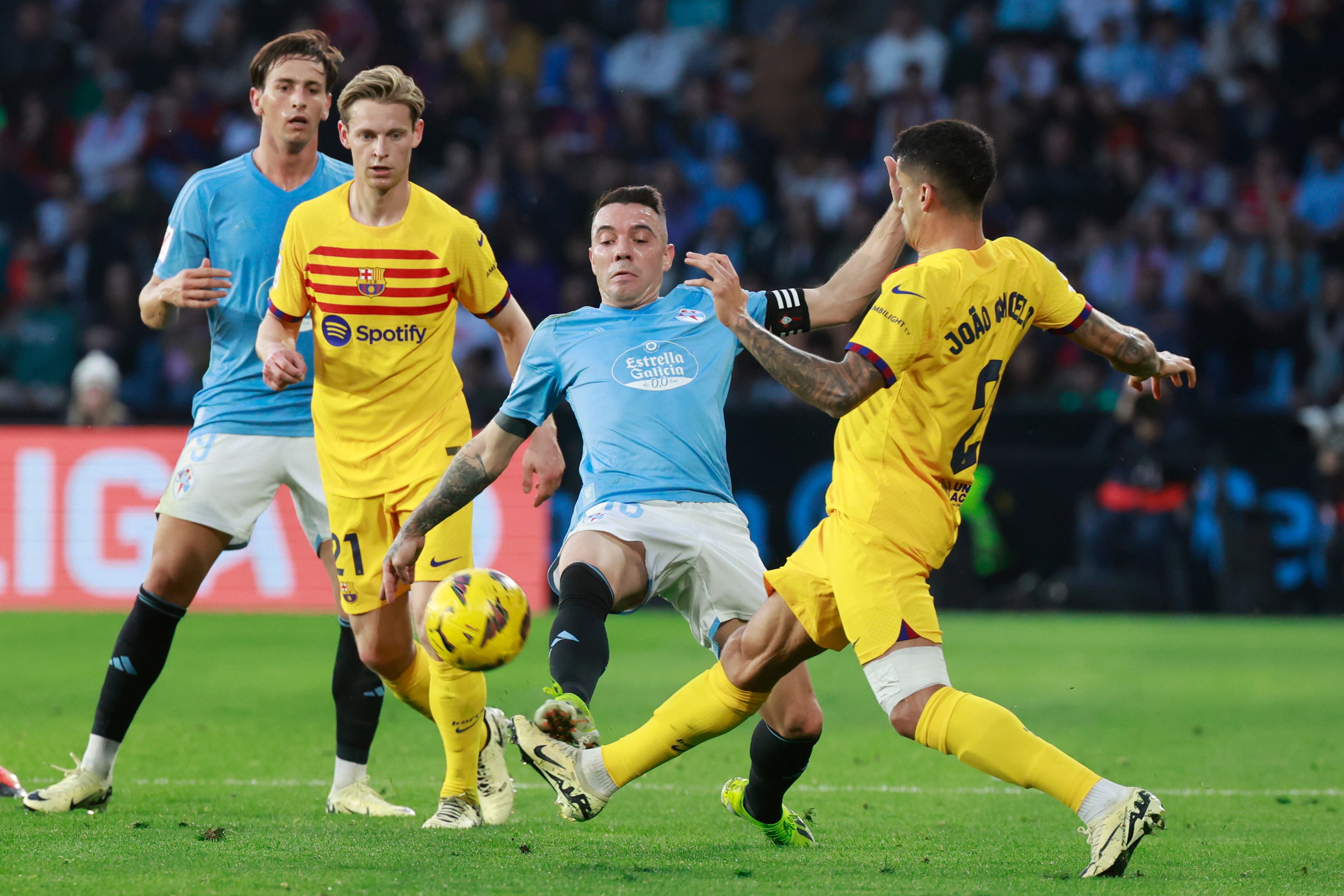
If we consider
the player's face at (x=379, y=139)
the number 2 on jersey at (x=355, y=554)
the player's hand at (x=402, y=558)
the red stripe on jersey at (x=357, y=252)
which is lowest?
the number 2 on jersey at (x=355, y=554)

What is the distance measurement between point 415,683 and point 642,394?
138cm

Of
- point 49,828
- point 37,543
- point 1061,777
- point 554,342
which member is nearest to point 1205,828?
point 1061,777

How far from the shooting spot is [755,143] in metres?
16.9

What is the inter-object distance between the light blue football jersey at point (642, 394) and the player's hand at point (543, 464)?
10 cm

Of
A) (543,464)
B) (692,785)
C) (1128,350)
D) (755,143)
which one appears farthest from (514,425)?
(755,143)

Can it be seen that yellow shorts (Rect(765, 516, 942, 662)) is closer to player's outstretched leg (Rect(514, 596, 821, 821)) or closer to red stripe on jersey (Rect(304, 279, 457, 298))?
player's outstretched leg (Rect(514, 596, 821, 821))

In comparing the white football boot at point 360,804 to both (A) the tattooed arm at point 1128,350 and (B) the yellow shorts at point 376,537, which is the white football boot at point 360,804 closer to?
(B) the yellow shorts at point 376,537

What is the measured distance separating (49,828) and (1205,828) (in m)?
3.90

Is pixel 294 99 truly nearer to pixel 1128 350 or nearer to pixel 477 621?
pixel 477 621

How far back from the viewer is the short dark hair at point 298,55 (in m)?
5.98

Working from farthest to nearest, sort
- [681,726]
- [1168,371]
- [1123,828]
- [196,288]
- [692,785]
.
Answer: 1. [692,785]
2. [196,288]
3. [1168,371]
4. [681,726]
5. [1123,828]

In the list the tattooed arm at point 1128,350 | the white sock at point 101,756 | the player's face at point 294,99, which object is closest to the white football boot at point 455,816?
the white sock at point 101,756

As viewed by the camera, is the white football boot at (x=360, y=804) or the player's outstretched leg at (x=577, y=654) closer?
the player's outstretched leg at (x=577, y=654)

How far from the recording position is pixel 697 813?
5973 millimetres
